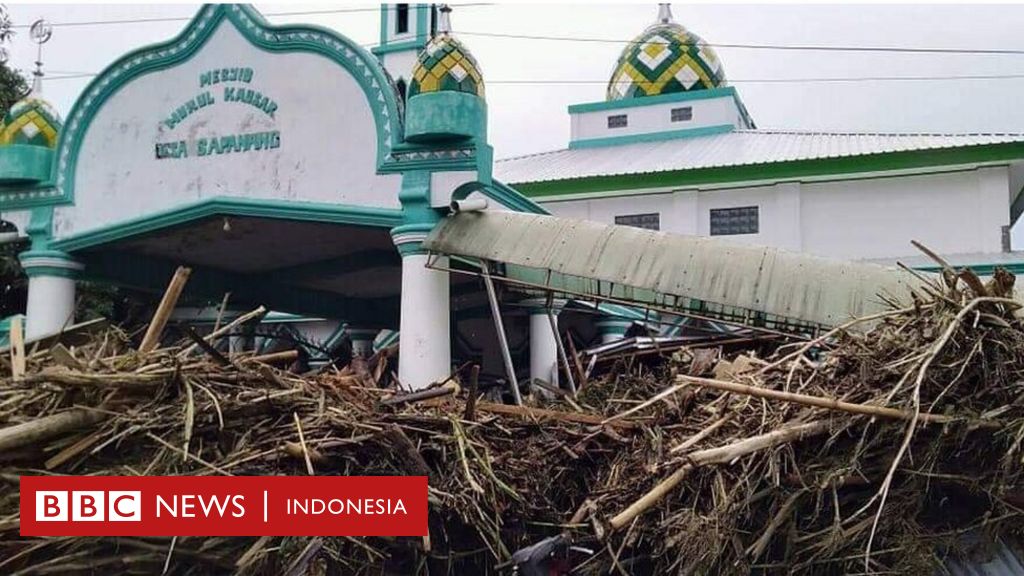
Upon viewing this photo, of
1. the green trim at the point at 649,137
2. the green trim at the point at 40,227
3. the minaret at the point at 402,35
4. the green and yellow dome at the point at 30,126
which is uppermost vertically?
the minaret at the point at 402,35

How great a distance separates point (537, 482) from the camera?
5.13 metres

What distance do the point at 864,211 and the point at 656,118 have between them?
6.12 metres

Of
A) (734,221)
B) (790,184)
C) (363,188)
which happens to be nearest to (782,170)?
(790,184)

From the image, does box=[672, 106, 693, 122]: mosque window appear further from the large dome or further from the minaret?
the large dome

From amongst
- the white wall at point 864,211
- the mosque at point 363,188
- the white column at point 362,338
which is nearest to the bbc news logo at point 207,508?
the mosque at point 363,188

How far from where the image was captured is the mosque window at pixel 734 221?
55.3 feet

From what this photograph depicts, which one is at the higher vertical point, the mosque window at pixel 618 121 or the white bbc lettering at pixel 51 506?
the mosque window at pixel 618 121

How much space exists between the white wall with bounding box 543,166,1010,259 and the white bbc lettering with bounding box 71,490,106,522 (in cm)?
1376

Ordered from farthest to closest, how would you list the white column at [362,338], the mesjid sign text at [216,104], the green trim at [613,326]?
the white column at [362,338], the green trim at [613,326], the mesjid sign text at [216,104]

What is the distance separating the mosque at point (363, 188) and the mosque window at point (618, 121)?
2759 mm

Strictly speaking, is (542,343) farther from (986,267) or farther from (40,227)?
(986,267)

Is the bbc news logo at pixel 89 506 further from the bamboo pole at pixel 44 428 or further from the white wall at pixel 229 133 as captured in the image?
the white wall at pixel 229 133

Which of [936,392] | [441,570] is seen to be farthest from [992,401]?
[441,570]

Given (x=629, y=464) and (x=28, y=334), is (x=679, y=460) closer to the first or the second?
(x=629, y=464)
